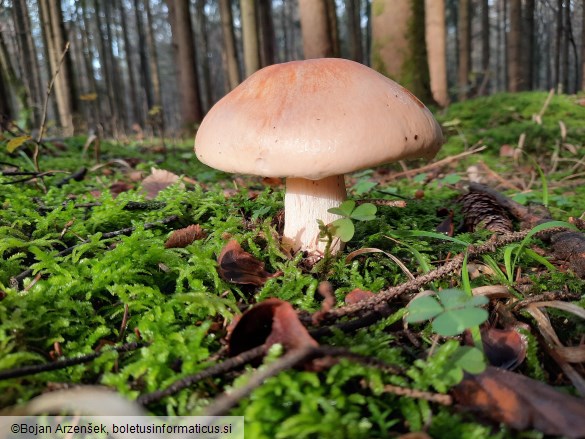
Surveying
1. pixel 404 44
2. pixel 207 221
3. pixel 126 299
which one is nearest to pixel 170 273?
pixel 126 299

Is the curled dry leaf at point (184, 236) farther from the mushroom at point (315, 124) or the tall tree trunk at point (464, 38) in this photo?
the tall tree trunk at point (464, 38)

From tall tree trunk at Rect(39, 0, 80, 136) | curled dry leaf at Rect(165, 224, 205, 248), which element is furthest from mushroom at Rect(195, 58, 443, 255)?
tall tree trunk at Rect(39, 0, 80, 136)

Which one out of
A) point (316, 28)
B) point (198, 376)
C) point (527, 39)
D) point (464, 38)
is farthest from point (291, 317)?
point (527, 39)

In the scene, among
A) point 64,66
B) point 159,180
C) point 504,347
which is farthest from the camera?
point 64,66

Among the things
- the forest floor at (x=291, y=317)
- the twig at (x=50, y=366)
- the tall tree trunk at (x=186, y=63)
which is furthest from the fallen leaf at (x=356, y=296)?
the tall tree trunk at (x=186, y=63)

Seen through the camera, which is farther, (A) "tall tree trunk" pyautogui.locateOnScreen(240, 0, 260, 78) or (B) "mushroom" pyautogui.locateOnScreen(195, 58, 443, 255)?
(A) "tall tree trunk" pyautogui.locateOnScreen(240, 0, 260, 78)

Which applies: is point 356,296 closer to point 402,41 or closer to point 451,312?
point 451,312

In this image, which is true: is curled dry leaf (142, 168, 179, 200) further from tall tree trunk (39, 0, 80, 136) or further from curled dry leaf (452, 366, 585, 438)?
tall tree trunk (39, 0, 80, 136)
